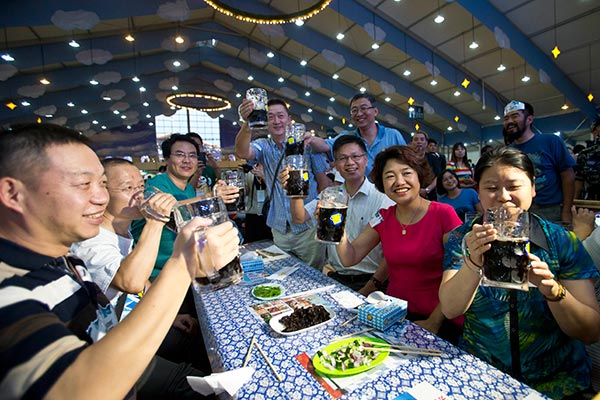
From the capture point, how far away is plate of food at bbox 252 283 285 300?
165 cm

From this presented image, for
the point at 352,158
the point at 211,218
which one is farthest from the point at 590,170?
the point at 211,218

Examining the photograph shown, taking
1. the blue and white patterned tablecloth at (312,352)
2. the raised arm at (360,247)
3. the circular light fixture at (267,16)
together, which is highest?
the circular light fixture at (267,16)

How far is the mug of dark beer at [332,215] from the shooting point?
1.54m

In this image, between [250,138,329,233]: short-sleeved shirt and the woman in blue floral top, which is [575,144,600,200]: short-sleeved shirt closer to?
[250,138,329,233]: short-sleeved shirt

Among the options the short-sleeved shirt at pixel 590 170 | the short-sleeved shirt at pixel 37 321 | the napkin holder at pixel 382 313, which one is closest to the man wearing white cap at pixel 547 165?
the short-sleeved shirt at pixel 590 170

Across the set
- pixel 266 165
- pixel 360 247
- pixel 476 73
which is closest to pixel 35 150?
pixel 360 247

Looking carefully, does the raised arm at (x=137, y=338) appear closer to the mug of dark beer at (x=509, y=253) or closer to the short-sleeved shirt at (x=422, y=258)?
the mug of dark beer at (x=509, y=253)

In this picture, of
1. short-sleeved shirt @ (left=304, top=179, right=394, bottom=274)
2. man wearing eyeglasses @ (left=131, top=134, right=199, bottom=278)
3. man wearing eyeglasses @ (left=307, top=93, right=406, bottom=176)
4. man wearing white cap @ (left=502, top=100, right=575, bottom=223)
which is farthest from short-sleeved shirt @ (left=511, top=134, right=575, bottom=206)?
man wearing eyeglasses @ (left=131, top=134, right=199, bottom=278)

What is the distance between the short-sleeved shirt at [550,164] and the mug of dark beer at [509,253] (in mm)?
2666

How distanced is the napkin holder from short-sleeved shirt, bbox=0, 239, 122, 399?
98cm

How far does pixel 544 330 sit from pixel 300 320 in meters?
0.99

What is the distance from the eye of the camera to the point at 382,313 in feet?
4.21

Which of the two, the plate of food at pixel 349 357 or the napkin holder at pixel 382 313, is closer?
the plate of food at pixel 349 357

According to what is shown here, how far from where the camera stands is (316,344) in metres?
1.19
